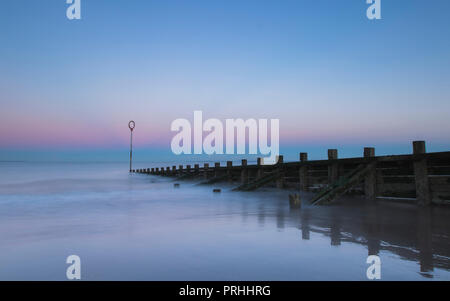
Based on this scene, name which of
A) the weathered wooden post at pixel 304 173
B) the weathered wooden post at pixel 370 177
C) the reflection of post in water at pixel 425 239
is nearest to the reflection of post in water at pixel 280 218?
the reflection of post in water at pixel 425 239

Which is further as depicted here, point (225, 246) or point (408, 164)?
point (408, 164)

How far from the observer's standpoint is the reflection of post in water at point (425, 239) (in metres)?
4.20

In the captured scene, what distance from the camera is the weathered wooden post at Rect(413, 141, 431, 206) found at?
9.02 metres

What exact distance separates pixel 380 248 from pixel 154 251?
3.47m

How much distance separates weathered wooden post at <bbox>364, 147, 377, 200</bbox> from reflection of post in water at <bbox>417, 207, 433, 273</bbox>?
6.70ft

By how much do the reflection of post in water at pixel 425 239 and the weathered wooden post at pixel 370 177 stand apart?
2043 millimetres

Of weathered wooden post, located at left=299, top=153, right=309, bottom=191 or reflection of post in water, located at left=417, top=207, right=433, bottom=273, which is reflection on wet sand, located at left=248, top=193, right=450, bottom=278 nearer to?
reflection of post in water, located at left=417, top=207, right=433, bottom=273

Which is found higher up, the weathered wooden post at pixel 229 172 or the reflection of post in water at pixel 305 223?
the weathered wooden post at pixel 229 172

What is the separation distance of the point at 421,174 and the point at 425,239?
416 cm

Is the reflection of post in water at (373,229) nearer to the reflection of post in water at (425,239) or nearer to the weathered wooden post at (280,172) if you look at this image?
the reflection of post in water at (425,239)

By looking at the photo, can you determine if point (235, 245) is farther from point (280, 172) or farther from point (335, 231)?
point (280, 172)
